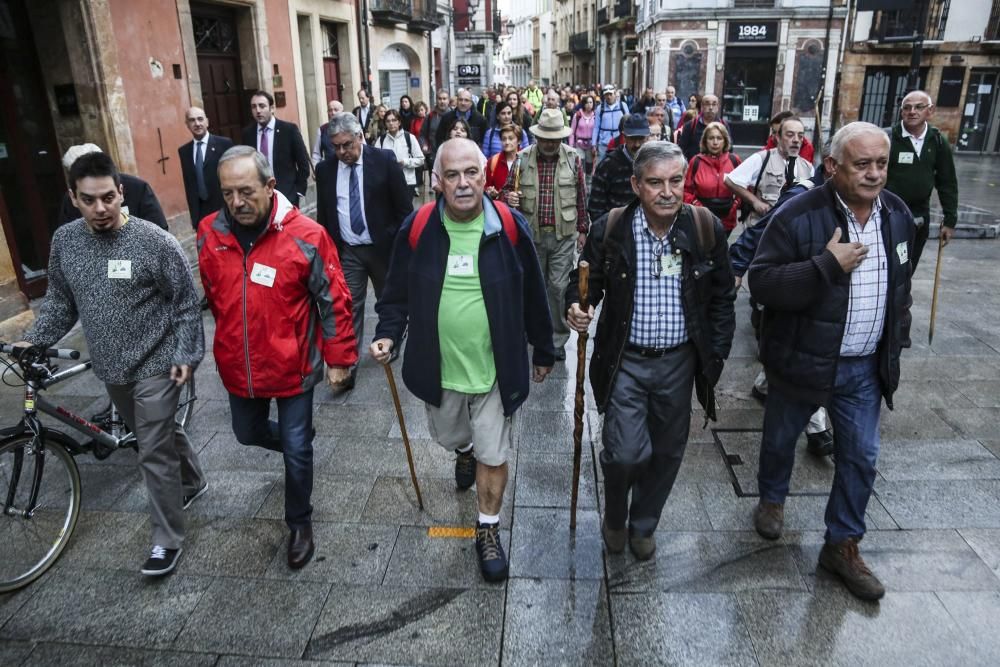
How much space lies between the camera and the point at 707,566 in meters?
3.49

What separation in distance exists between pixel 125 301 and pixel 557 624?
236cm

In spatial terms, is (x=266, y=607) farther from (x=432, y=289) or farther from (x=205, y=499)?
(x=432, y=289)

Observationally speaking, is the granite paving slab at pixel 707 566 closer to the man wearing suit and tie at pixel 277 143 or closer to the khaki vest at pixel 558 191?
the khaki vest at pixel 558 191

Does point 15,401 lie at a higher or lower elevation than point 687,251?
lower

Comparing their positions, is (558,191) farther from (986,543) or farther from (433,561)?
(986,543)

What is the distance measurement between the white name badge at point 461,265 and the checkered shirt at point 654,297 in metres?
0.72

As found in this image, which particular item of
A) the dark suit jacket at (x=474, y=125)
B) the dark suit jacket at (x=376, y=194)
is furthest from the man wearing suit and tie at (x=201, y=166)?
the dark suit jacket at (x=474, y=125)

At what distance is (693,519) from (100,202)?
3.18 m

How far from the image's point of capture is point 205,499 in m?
4.12

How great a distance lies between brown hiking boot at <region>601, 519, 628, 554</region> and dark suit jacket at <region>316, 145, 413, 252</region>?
9.84 feet

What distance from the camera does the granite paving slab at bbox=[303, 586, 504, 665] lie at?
9.83ft

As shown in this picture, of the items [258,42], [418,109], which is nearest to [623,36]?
[418,109]

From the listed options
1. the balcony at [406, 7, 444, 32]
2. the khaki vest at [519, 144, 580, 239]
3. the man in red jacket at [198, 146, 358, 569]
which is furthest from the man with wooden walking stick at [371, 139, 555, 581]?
the balcony at [406, 7, 444, 32]

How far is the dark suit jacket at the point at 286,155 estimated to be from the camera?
721cm
